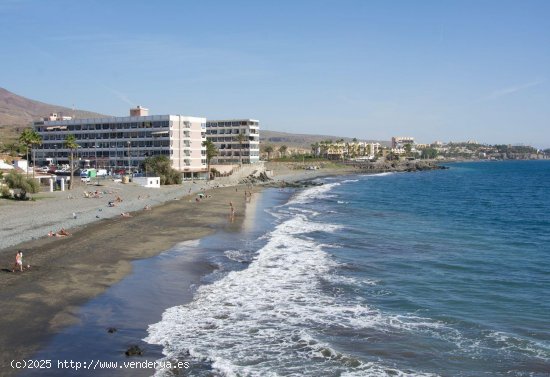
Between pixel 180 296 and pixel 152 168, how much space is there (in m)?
61.7

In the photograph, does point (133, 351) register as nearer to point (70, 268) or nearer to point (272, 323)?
point (272, 323)

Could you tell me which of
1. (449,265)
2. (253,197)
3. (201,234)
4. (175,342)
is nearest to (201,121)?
(253,197)

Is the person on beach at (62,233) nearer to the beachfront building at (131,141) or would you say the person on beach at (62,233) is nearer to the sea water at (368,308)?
the sea water at (368,308)

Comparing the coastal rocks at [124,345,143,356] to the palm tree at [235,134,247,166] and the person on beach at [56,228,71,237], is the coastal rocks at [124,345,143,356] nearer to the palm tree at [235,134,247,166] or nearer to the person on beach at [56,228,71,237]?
the person on beach at [56,228,71,237]

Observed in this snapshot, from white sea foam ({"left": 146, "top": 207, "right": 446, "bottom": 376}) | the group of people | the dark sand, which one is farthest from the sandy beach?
white sea foam ({"left": 146, "top": 207, "right": 446, "bottom": 376})

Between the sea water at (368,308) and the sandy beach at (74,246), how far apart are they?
4103mm

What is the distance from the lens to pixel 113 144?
97.8 metres

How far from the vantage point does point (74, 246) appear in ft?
100

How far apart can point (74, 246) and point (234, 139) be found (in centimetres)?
10067

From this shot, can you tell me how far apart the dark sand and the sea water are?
390 cm

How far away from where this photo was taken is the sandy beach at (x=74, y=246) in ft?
58.1

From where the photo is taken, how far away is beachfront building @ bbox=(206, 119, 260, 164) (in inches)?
5032

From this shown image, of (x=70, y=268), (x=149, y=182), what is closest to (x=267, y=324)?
(x=70, y=268)

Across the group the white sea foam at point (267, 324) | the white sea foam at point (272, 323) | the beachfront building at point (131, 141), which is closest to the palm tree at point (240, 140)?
the beachfront building at point (131, 141)
